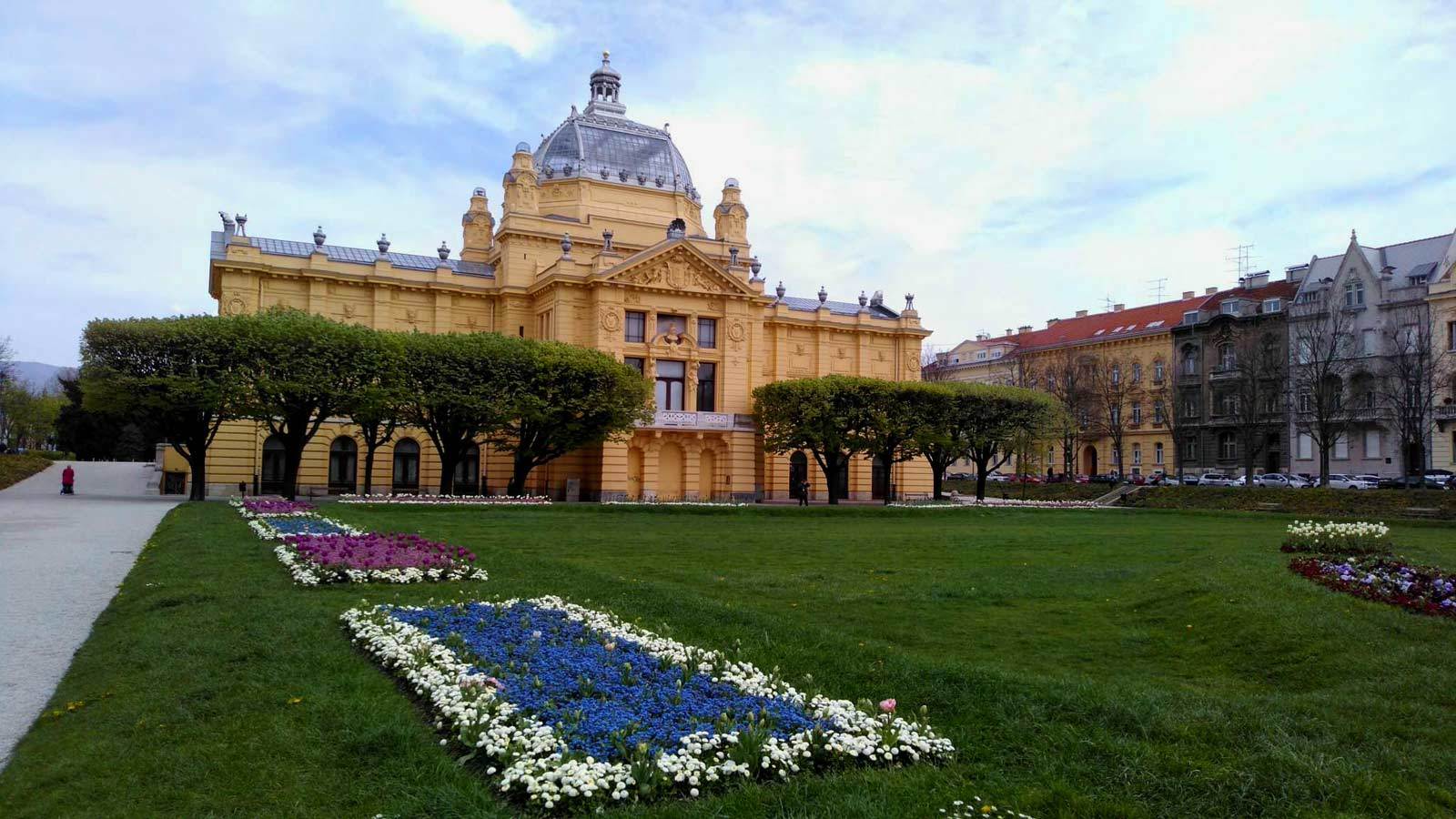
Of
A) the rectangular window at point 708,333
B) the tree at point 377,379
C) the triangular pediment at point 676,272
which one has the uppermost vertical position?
the triangular pediment at point 676,272

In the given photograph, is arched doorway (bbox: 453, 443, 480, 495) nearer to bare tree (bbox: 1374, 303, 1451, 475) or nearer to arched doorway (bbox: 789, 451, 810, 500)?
arched doorway (bbox: 789, 451, 810, 500)

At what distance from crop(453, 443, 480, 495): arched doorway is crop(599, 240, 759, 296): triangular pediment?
42.7ft

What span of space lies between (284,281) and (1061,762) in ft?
177

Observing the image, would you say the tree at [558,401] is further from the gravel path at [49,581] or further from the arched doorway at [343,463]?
the gravel path at [49,581]

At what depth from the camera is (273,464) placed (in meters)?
52.7

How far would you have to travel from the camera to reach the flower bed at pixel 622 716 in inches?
259

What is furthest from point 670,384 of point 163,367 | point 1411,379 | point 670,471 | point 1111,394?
point 1411,379

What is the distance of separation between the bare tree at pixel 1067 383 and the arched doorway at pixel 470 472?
4639 cm

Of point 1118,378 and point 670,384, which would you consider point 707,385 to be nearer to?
point 670,384

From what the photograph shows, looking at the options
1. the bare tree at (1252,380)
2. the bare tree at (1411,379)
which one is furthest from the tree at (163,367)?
the bare tree at (1411,379)

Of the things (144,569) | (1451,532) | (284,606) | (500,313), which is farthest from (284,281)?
(1451,532)

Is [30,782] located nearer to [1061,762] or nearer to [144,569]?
[1061,762]

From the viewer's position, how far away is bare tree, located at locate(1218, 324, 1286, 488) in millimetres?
67000

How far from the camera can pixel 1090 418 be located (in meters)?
83.9
